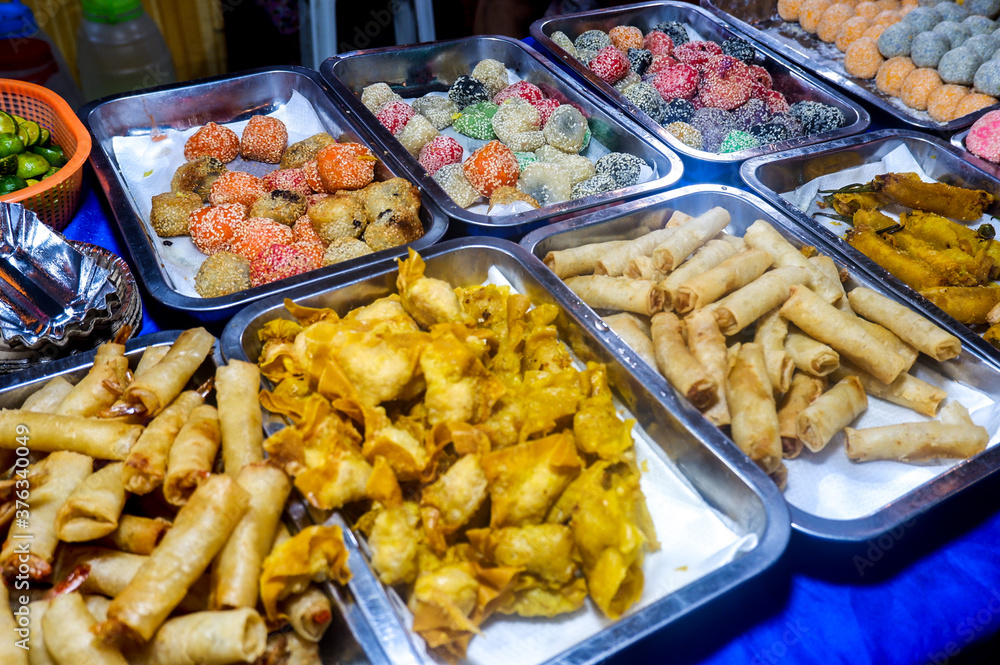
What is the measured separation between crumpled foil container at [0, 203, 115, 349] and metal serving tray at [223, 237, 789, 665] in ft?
1.45

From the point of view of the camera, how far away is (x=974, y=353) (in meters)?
2.04

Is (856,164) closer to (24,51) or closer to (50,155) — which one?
(50,155)

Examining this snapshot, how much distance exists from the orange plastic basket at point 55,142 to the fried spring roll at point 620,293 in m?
1.83

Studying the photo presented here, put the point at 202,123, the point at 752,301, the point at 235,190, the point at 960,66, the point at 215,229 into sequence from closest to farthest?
the point at 752,301
the point at 215,229
the point at 235,190
the point at 202,123
the point at 960,66

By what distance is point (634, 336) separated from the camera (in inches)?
78.0

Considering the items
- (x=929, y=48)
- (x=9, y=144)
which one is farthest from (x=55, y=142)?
(x=929, y=48)

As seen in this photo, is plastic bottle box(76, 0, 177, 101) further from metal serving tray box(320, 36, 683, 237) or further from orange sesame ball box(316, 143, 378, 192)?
orange sesame ball box(316, 143, 378, 192)

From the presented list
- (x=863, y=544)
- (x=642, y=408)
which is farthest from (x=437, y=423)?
(x=863, y=544)

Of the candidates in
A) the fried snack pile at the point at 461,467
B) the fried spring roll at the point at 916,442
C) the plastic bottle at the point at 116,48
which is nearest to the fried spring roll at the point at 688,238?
the fried snack pile at the point at 461,467

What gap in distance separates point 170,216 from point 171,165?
0.57 m

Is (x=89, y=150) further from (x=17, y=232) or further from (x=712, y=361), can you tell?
(x=712, y=361)

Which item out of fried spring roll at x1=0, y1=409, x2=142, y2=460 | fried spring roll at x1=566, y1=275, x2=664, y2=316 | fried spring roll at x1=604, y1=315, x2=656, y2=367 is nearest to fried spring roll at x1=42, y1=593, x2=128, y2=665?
fried spring roll at x1=0, y1=409, x2=142, y2=460

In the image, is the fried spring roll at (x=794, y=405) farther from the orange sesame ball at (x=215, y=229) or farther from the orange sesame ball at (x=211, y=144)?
the orange sesame ball at (x=211, y=144)

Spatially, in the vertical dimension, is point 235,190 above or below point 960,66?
below
